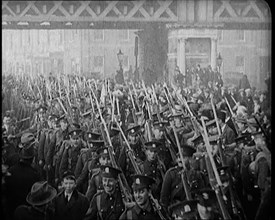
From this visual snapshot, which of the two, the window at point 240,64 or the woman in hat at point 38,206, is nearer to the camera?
the woman in hat at point 38,206

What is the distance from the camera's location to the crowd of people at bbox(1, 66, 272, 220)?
3.42 metres

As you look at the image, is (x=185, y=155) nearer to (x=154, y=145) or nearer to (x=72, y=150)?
(x=154, y=145)

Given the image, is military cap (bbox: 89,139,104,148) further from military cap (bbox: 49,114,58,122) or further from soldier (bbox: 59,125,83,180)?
military cap (bbox: 49,114,58,122)

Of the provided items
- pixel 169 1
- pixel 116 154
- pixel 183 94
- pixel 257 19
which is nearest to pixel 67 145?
pixel 116 154

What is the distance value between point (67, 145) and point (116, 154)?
0.28 m

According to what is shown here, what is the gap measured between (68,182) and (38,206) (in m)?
0.21

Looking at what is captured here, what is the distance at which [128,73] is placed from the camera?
3.49 m

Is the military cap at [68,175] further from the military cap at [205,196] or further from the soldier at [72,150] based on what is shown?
the military cap at [205,196]

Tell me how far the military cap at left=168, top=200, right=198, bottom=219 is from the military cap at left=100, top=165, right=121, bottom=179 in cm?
36

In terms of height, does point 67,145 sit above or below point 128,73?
below

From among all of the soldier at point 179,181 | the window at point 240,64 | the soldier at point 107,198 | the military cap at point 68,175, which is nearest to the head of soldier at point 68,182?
the military cap at point 68,175

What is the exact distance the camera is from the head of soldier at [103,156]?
11.4 ft

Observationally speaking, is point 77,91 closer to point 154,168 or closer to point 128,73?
point 128,73

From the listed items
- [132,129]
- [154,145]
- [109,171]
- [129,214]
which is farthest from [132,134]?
[129,214]
